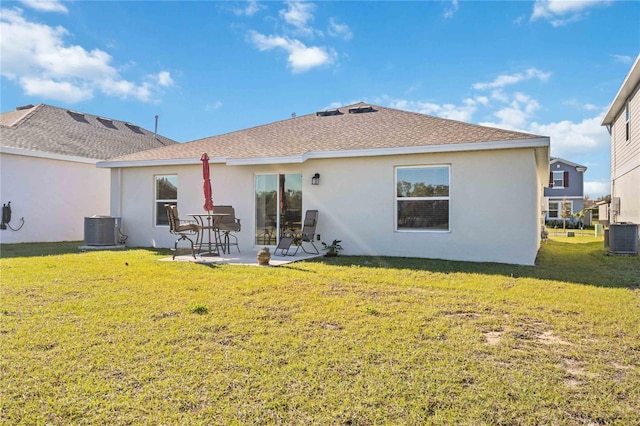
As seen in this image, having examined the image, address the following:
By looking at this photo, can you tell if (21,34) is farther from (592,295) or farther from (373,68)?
(592,295)

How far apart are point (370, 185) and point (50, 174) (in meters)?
11.0

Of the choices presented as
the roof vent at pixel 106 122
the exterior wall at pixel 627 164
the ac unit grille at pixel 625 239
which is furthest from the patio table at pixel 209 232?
the exterior wall at pixel 627 164

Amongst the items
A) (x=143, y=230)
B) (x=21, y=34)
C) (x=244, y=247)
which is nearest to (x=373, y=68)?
(x=244, y=247)

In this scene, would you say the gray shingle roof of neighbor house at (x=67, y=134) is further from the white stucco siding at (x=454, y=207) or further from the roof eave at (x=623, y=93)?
the roof eave at (x=623, y=93)

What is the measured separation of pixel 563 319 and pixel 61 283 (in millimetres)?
6450

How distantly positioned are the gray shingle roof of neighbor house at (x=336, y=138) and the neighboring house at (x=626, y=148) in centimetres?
696

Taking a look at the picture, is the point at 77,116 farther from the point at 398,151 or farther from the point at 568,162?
the point at 568,162

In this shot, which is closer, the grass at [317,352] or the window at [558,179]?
the grass at [317,352]

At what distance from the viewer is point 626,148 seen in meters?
15.2

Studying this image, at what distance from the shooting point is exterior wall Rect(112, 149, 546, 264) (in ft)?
27.3

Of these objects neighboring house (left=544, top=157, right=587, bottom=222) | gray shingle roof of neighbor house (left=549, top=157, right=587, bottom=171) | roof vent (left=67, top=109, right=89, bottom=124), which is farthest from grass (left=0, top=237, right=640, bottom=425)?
gray shingle roof of neighbor house (left=549, top=157, right=587, bottom=171)

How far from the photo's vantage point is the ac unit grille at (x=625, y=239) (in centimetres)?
992

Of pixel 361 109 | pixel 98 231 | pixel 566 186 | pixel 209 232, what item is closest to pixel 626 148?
pixel 361 109

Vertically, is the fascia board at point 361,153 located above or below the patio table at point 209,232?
above
